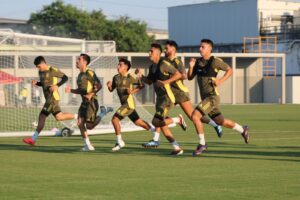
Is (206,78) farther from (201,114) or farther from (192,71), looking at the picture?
(201,114)

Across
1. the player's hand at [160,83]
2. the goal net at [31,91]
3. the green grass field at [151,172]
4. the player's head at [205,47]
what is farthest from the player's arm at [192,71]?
the goal net at [31,91]

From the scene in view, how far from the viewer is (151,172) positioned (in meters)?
14.0

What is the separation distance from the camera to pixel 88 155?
17828 mm

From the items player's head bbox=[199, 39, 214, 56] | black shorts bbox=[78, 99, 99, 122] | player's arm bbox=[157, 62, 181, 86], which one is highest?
player's head bbox=[199, 39, 214, 56]

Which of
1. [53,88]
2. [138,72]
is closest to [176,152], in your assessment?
[138,72]

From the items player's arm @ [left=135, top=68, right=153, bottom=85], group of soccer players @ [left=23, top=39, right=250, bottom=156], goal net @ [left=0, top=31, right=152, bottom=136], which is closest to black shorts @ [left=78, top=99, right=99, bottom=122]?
group of soccer players @ [left=23, top=39, right=250, bottom=156]

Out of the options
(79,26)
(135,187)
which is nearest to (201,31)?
(79,26)

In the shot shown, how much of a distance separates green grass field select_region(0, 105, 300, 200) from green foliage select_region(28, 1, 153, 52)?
82.8 m

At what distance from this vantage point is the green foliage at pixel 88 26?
107 m

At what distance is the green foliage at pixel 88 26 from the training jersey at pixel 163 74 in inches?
3289

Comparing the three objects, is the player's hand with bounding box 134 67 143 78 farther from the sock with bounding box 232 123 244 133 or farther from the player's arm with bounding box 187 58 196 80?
the sock with bounding box 232 123 244 133

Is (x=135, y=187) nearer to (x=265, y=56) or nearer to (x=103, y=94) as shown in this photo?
(x=103, y=94)

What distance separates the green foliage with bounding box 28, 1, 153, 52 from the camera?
10656 centimetres

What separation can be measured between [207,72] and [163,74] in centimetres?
86
